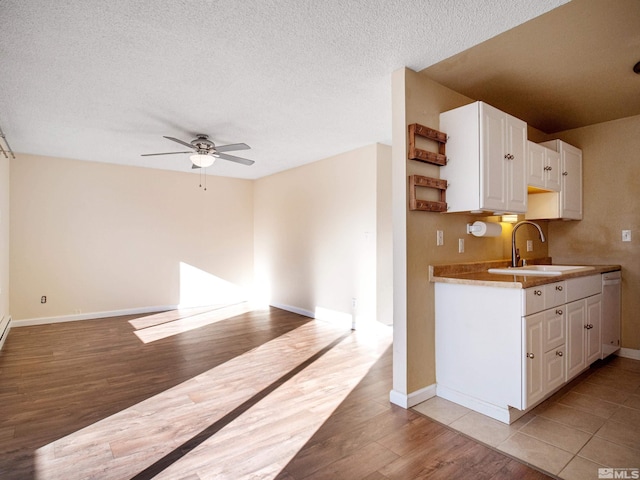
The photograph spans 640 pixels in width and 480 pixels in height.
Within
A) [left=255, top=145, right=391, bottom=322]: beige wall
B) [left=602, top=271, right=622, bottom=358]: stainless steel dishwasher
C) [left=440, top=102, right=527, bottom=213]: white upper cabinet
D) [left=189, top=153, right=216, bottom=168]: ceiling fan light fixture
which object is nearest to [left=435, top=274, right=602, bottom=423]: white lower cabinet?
[left=602, top=271, right=622, bottom=358]: stainless steel dishwasher

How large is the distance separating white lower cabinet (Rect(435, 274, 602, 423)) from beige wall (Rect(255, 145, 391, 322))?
1967 mm

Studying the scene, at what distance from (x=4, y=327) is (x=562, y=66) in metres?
6.32

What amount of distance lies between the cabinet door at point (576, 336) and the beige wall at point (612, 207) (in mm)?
1109

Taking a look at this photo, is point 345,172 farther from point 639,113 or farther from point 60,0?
point 60,0

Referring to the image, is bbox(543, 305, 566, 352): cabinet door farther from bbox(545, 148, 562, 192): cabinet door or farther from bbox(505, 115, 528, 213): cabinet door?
bbox(545, 148, 562, 192): cabinet door

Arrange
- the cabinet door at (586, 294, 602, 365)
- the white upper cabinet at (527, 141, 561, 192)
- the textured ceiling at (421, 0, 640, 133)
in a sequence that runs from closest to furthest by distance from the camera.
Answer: the textured ceiling at (421, 0, 640, 133)
the cabinet door at (586, 294, 602, 365)
the white upper cabinet at (527, 141, 561, 192)

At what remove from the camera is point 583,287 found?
2803 mm

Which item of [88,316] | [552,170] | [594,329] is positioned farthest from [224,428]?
[88,316]

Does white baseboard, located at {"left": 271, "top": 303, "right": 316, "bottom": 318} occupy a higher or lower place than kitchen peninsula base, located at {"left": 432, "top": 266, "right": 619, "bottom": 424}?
lower

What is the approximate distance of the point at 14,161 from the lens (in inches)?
190

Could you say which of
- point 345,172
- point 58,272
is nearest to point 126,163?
point 58,272

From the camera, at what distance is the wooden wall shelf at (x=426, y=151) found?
2471mm

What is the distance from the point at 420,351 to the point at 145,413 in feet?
6.50

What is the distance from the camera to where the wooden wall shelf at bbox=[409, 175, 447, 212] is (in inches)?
96.9
